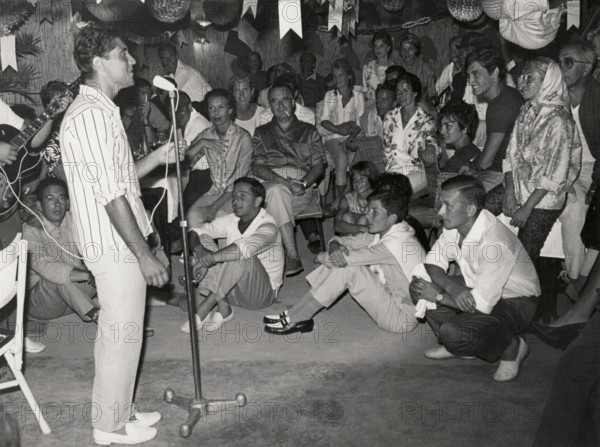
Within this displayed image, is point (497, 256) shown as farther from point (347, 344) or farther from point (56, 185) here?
point (56, 185)

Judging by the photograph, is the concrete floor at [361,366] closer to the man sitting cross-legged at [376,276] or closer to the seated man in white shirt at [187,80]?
the man sitting cross-legged at [376,276]

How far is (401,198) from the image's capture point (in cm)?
413

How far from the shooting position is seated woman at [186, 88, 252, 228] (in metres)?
5.09

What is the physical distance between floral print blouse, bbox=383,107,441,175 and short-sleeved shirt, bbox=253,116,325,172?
0.51 metres

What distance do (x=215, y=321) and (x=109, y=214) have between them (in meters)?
1.78

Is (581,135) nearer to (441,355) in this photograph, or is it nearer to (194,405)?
(441,355)

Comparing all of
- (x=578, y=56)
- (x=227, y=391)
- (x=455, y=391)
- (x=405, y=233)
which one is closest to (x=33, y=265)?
(x=227, y=391)

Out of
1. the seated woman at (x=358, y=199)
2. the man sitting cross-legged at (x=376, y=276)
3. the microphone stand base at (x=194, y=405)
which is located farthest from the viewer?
the seated woman at (x=358, y=199)

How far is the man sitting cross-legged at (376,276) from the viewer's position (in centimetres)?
398

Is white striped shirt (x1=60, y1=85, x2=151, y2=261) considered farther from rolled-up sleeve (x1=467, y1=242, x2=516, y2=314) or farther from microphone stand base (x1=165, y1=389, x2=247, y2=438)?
rolled-up sleeve (x1=467, y1=242, x2=516, y2=314)

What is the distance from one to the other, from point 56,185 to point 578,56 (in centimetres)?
319

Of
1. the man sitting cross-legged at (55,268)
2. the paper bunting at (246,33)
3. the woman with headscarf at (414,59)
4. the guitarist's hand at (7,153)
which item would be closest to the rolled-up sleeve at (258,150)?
the man sitting cross-legged at (55,268)

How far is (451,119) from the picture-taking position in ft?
15.3

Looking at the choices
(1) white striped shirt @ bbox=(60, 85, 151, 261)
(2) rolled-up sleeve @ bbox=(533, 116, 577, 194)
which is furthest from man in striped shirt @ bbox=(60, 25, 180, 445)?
(2) rolled-up sleeve @ bbox=(533, 116, 577, 194)
